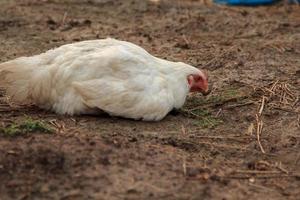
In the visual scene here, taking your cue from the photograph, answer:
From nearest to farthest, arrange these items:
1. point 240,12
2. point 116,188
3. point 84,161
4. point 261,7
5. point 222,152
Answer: point 116,188
point 84,161
point 222,152
point 240,12
point 261,7

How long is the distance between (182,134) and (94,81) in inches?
29.5

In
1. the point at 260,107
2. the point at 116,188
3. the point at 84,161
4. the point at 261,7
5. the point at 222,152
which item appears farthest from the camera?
the point at 261,7

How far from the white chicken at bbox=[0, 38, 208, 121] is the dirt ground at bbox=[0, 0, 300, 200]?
131mm

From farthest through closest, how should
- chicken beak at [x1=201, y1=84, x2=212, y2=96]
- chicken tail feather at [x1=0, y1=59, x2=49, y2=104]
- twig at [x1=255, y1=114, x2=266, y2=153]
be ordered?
chicken beak at [x1=201, y1=84, x2=212, y2=96] < chicken tail feather at [x1=0, y1=59, x2=49, y2=104] < twig at [x1=255, y1=114, x2=266, y2=153]

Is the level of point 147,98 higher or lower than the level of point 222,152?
higher

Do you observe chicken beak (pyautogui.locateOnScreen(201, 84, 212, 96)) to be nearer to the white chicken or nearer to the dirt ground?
the dirt ground

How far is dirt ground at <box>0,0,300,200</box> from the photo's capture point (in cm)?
372

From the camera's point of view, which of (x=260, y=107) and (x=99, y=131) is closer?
(x=99, y=131)

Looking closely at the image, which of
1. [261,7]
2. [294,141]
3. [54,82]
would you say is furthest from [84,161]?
[261,7]

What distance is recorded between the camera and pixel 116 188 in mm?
3641

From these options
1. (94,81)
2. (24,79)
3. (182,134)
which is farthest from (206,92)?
(24,79)

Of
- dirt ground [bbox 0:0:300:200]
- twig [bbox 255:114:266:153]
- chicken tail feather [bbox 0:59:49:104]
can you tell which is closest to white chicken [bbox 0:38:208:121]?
chicken tail feather [bbox 0:59:49:104]

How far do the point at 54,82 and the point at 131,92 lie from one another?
58 cm

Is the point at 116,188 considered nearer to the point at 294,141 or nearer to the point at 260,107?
the point at 294,141
